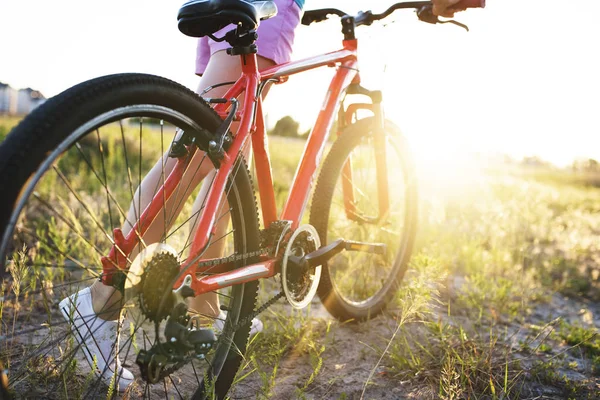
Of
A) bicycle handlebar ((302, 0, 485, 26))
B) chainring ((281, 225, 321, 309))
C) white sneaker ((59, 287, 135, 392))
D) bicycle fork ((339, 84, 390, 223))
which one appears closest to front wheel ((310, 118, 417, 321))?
bicycle fork ((339, 84, 390, 223))

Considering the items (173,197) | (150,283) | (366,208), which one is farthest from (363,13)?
(150,283)

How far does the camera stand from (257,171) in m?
1.98

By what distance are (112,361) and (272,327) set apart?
79cm

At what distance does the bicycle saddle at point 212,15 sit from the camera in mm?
1470

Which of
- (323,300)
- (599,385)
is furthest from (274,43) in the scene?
(599,385)

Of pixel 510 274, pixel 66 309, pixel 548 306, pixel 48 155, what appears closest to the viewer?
pixel 48 155

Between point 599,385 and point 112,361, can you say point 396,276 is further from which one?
point 112,361

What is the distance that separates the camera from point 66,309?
5.73ft

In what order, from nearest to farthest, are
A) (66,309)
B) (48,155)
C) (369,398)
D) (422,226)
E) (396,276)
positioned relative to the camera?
(48,155)
(66,309)
(369,398)
(396,276)
(422,226)

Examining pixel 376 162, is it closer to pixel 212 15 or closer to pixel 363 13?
pixel 363 13

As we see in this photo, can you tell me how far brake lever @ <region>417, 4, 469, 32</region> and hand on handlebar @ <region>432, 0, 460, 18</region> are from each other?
0.07 metres

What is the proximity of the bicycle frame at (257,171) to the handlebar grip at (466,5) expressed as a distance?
48cm

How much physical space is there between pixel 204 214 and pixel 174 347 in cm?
38

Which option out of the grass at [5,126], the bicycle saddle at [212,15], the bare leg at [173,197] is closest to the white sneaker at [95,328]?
the bare leg at [173,197]
